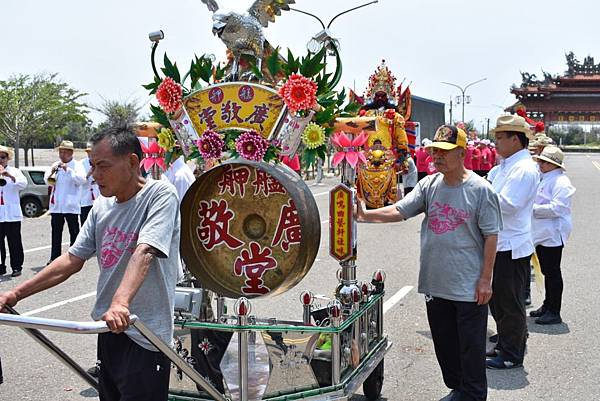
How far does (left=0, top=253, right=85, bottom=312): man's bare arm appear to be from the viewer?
283cm

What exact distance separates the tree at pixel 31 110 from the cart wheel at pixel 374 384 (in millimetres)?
21967

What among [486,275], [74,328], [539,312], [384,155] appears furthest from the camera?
[384,155]

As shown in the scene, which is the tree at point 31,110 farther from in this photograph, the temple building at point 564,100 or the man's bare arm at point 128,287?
the temple building at point 564,100

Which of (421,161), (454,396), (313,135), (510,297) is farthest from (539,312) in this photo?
(421,161)

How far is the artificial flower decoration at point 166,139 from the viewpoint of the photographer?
4270mm

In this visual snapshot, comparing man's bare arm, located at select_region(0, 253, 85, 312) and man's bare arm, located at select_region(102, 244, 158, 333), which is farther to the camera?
man's bare arm, located at select_region(0, 253, 85, 312)

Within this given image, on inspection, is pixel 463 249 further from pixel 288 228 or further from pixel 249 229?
pixel 249 229

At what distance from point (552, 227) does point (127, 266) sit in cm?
475

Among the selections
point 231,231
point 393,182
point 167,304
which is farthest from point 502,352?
point 393,182

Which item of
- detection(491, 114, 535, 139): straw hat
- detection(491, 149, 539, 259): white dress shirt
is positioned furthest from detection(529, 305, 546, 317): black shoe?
detection(491, 114, 535, 139): straw hat

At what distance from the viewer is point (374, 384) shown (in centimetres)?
448

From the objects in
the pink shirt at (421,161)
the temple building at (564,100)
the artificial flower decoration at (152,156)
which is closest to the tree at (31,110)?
the pink shirt at (421,161)

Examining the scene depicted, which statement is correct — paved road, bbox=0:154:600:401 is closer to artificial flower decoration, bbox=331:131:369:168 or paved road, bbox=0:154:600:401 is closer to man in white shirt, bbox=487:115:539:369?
man in white shirt, bbox=487:115:539:369

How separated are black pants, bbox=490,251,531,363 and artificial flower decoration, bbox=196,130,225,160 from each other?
7.44 feet
